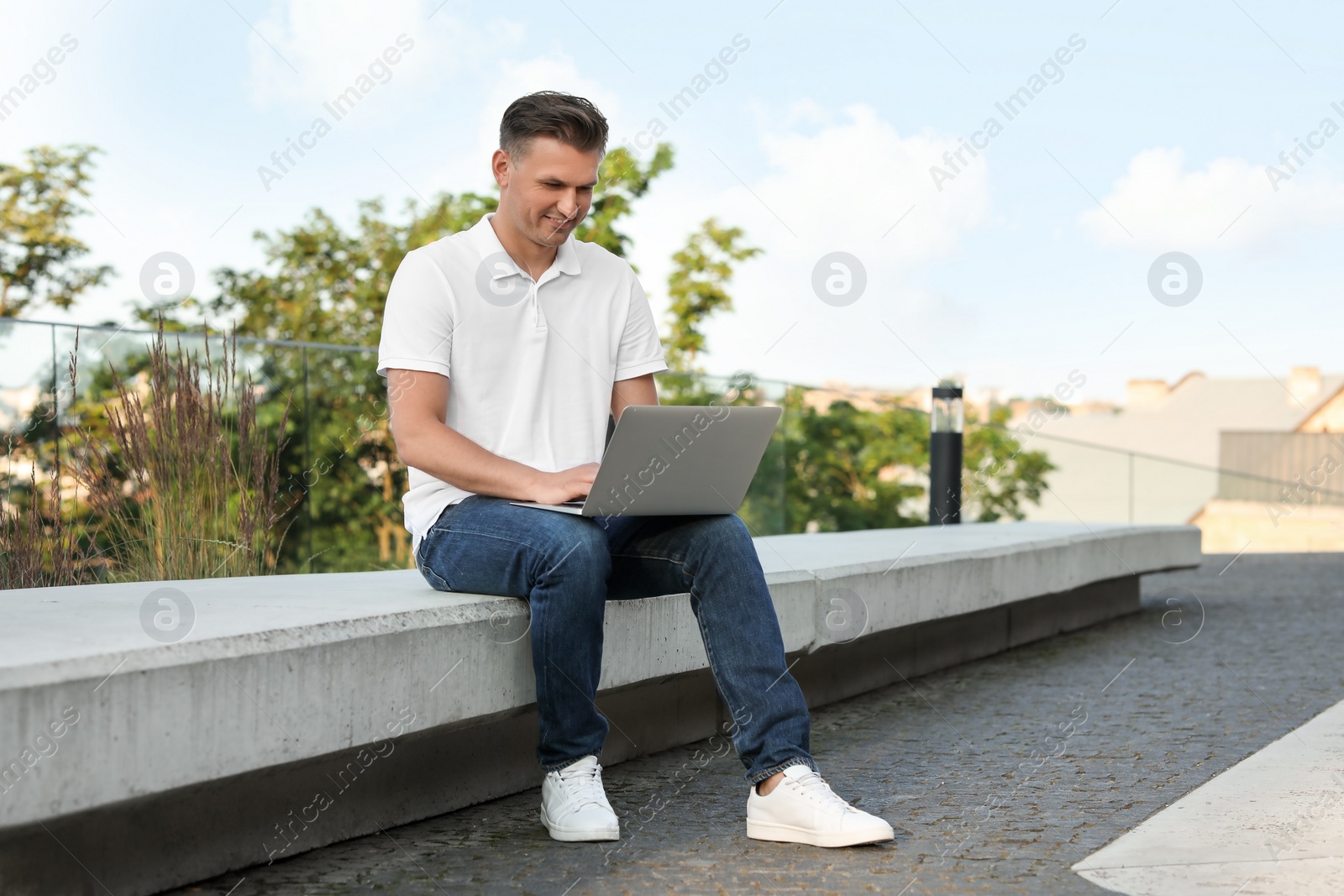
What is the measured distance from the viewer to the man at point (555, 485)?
2.39m

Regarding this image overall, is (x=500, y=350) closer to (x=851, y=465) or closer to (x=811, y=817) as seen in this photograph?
(x=811, y=817)

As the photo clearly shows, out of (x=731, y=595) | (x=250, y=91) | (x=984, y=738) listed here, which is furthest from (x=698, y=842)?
(x=250, y=91)

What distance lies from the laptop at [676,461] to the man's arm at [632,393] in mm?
358

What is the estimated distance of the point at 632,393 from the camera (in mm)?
2844

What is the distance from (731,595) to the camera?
246 centimetres

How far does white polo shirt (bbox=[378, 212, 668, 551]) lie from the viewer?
2.54m

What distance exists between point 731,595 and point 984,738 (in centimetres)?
131

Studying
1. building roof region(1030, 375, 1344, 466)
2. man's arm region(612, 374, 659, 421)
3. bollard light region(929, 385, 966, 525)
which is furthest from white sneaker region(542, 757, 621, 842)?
building roof region(1030, 375, 1344, 466)

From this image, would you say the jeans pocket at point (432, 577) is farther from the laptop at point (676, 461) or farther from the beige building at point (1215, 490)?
the beige building at point (1215, 490)

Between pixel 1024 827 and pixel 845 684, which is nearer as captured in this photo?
pixel 1024 827

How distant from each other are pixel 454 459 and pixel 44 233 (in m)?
8.71

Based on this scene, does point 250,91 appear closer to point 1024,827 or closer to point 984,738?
point 984,738

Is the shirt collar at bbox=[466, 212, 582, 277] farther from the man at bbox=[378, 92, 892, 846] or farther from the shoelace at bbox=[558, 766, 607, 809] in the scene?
the shoelace at bbox=[558, 766, 607, 809]

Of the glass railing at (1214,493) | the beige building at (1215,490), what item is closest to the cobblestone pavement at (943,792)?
the glass railing at (1214,493)
